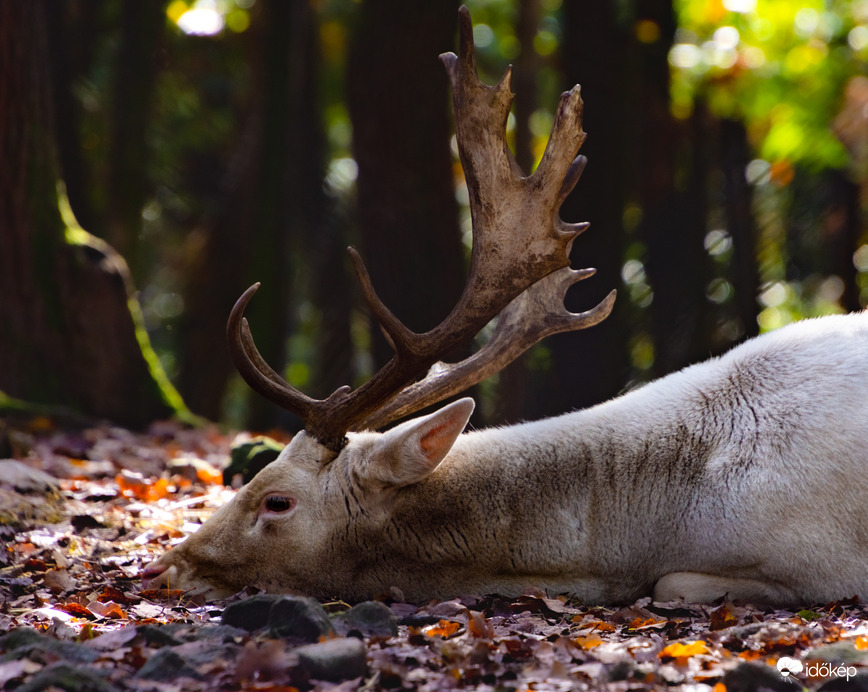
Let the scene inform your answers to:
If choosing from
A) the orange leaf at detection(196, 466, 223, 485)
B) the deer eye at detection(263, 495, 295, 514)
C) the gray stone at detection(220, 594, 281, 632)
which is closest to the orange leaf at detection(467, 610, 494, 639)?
the gray stone at detection(220, 594, 281, 632)

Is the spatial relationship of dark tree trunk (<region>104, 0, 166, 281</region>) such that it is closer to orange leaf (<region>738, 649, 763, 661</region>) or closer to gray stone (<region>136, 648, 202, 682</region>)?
gray stone (<region>136, 648, 202, 682</region>)

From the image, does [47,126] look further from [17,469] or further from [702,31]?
[702,31]

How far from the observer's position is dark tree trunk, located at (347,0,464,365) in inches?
419

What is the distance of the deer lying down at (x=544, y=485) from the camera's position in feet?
16.2

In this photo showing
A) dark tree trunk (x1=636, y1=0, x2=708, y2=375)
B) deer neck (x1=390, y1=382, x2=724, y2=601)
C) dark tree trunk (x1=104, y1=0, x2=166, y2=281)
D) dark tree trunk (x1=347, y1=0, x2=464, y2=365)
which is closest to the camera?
deer neck (x1=390, y1=382, x2=724, y2=601)

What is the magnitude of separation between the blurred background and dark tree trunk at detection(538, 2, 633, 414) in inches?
1.1

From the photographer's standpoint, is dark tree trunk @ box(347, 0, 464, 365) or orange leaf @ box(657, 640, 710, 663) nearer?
orange leaf @ box(657, 640, 710, 663)

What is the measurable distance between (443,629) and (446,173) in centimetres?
718

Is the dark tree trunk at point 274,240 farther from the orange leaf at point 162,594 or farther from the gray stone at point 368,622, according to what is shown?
Answer: the gray stone at point 368,622

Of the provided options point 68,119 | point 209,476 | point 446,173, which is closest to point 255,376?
point 209,476

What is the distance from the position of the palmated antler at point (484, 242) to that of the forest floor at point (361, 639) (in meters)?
1.07

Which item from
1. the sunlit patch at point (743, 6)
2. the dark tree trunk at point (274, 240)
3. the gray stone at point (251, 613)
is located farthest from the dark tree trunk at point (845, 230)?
the gray stone at point (251, 613)

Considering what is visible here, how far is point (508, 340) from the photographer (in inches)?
227

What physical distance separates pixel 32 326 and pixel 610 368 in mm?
5768
